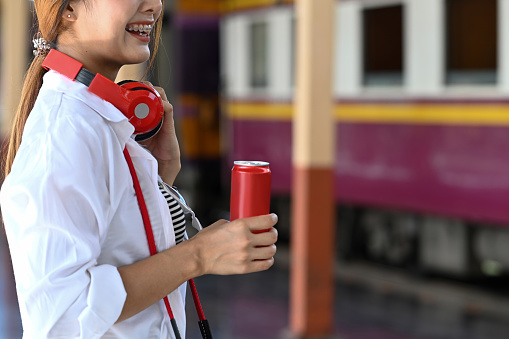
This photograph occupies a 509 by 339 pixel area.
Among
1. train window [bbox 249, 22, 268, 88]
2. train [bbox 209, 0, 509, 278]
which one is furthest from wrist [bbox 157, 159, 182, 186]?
train window [bbox 249, 22, 268, 88]

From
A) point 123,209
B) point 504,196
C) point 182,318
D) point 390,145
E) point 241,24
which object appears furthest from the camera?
point 241,24

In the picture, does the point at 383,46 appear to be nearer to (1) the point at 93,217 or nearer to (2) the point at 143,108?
(2) the point at 143,108

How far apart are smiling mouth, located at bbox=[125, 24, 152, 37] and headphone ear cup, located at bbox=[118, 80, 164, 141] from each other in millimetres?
A: 89

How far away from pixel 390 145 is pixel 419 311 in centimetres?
154

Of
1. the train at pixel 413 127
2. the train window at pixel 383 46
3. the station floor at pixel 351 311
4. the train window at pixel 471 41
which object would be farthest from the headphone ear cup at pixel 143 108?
the train window at pixel 383 46

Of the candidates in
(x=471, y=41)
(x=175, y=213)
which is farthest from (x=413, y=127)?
(x=175, y=213)

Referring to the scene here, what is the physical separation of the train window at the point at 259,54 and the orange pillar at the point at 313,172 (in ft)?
10.9

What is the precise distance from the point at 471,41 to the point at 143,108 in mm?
5522

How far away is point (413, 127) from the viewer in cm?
686

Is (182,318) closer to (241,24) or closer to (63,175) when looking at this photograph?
(63,175)

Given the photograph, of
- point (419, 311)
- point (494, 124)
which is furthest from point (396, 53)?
point (419, 311)

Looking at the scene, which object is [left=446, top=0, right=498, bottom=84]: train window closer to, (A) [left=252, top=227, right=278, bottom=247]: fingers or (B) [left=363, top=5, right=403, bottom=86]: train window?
(B) [left=363, top=5, right=403, bottom=86]: train window

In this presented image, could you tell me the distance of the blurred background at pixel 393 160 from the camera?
20.1 ft

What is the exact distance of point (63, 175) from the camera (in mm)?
1208
